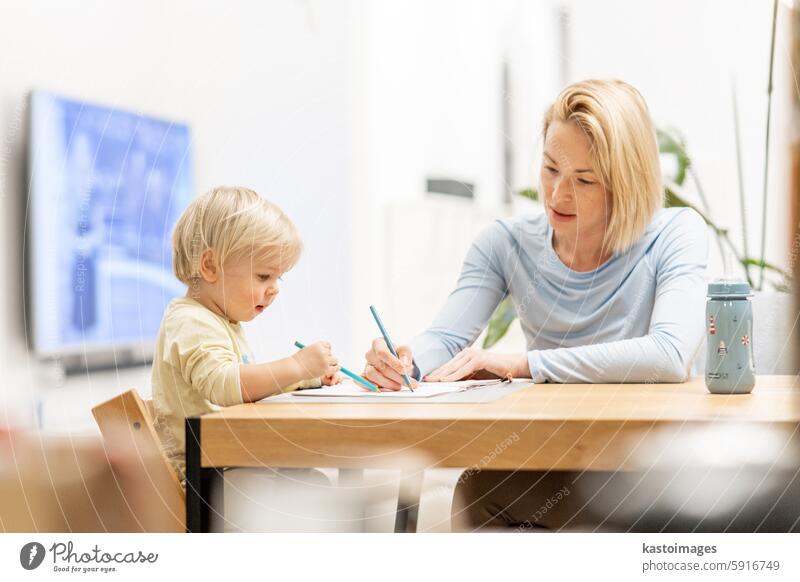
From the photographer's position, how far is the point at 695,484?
2.45 ft

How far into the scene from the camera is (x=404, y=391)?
0.82 meters

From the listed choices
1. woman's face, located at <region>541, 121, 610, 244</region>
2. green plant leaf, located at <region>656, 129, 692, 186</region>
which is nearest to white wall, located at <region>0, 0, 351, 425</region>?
woman's face, located at <region>541, 121, 610, 244</region>

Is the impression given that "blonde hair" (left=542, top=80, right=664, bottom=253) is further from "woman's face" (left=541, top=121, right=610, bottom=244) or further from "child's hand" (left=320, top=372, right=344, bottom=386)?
"child's hand" (left=320, top=372, right=344, bottom=386)

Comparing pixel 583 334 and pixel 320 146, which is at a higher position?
pixel 320 146

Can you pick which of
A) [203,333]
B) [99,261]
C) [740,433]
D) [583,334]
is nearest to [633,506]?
[740,433]

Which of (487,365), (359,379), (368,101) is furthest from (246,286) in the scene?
(368,101)

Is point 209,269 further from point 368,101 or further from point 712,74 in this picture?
point 368,101

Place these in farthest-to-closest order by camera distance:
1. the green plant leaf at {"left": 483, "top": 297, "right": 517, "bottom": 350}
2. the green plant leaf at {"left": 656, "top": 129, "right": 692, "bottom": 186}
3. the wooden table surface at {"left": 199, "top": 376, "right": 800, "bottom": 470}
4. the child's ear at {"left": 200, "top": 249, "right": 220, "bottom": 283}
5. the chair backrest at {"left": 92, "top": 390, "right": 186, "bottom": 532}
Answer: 1. the green plant leaf at {"left": 483, "top": 297, "right": 517, "bottom": 350}
2. the green plant leaf at {"left": 656, "top": 129, "right": 692, "bottom": 186}
3. the child's ear at {"left": 200, "top": 249, "right": 220, "bottom": 283}
4. the chair backrest at {"left": 92, "top": 390, "right": 186, "bottom": 532}
5. the wooden table surface at {"left": 199, "top": 376, "right": 800, "bottom": 470}

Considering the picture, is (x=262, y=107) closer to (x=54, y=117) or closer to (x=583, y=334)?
(x=54, y=117)

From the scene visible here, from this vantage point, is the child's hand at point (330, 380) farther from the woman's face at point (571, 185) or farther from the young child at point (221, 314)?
the woman's face at point (571, 185)

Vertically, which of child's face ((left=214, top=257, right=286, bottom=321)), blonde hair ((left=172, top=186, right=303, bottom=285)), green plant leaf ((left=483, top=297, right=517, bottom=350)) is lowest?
green plant leaf ((left=483, top=297, right=517, bottom=350))

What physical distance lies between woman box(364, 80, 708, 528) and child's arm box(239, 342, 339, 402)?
93mm

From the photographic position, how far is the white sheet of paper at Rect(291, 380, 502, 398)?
0.79 m
